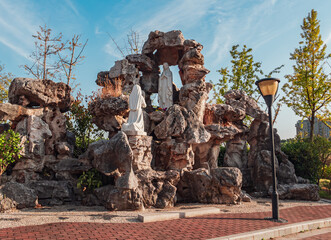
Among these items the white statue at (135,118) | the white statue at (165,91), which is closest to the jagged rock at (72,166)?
the white statue at (135,118)

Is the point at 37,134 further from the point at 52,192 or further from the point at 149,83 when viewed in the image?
the point at 149,83

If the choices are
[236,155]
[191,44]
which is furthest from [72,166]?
[191,44]

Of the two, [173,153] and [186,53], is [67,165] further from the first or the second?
[186,53]

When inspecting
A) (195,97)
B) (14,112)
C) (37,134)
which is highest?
(195,97)

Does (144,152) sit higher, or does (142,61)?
(142,61)

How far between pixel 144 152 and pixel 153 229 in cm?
410

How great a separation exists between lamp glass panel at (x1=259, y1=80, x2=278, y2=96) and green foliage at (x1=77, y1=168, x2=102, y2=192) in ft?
20.9

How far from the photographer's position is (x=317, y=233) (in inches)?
239

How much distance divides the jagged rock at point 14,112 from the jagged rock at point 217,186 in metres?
6.98

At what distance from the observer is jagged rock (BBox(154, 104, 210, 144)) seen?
33.1 feet

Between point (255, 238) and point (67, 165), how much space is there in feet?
23.8

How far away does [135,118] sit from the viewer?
977cm

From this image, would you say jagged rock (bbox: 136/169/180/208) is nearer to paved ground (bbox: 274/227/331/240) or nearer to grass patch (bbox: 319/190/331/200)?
paved ground (bbox: 274/227/331/240)

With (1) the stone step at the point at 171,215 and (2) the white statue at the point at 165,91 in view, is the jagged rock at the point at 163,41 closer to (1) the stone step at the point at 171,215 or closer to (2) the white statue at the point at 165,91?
(2) the white statue at the point at 165,91
